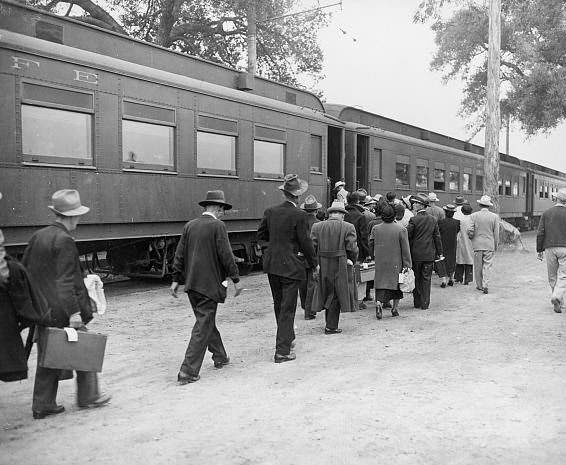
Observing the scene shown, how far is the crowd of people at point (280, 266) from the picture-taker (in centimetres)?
459

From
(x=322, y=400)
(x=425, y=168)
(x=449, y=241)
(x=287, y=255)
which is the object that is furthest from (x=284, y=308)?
(x=425, y=168)

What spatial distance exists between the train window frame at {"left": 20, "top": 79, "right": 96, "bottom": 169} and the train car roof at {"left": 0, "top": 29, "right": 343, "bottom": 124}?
379mm

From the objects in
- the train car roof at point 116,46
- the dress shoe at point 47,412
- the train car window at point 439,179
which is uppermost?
the train car roof at point 116,46

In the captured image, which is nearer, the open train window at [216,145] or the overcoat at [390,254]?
the overcoat at [390,254]

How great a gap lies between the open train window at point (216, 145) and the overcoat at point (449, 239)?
3866mm

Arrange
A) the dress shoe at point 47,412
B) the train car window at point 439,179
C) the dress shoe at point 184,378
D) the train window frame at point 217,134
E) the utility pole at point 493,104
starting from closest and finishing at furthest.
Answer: the dress shoe at point 47,412
the dress shoe at point 184,378
the train window frame at point 217,134
the utility pole at point 493,104
the train car window at point 439,179

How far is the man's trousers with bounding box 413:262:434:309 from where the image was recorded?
9.61 m

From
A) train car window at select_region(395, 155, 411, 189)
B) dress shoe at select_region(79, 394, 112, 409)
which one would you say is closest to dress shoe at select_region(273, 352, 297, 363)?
dress shoe at select_region(79, 394, 112, 409)

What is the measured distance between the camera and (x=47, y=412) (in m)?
4.70

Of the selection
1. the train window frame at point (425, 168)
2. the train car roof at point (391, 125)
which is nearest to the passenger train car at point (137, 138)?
the train car roof at point (391, 125)

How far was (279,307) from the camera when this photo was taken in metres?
6.76

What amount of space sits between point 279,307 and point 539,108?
2247 cm

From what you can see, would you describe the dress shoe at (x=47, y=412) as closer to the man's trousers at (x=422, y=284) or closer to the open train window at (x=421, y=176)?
the man's trousers at (x=422, y=284)

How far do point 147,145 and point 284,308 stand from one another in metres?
4.63
